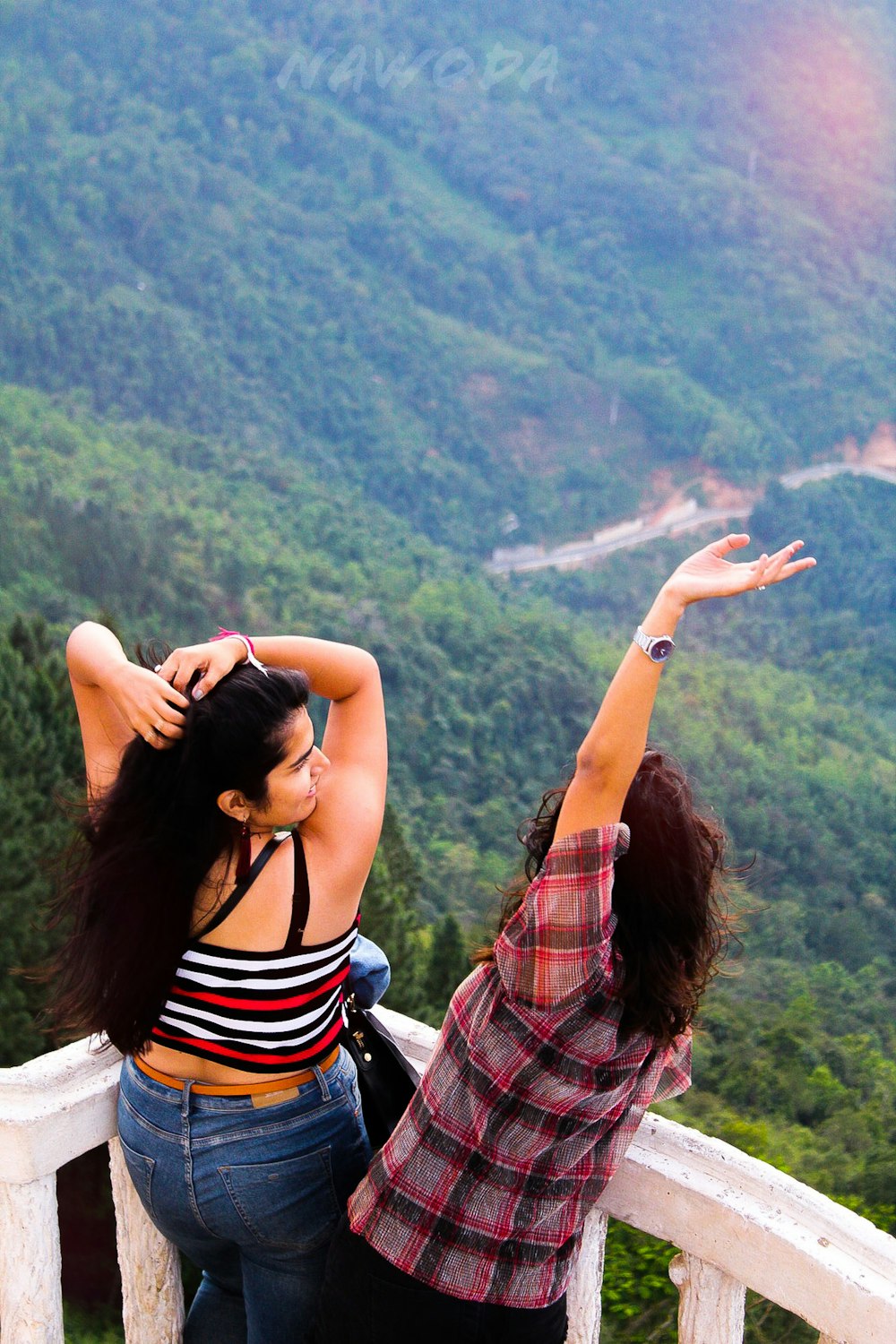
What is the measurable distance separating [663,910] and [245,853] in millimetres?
501

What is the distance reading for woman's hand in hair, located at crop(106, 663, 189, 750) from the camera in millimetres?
1484

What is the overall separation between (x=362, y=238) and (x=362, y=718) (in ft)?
202

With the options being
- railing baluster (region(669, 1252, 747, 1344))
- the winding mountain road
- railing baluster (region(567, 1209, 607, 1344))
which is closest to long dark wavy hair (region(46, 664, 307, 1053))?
railing baluster (region(567, 1209, 607, 1344))

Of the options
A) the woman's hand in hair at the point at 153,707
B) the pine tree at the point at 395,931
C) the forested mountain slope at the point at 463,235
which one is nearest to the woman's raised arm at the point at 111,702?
the woman's hand in hair at the point at 153,707

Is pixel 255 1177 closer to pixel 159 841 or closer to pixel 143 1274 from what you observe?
pixel 143 1274

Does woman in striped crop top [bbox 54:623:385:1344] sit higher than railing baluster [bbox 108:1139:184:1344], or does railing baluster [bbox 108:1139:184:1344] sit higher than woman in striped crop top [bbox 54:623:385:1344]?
woman in striped crop top [bbox 54:623:385:1344]

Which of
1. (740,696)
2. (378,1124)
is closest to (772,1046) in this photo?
(378,1124)

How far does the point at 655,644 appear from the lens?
1319mm

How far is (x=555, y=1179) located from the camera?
135cm

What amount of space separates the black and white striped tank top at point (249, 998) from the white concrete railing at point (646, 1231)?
6.7 inches

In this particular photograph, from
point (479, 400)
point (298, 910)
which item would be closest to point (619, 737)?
point (298, 910)

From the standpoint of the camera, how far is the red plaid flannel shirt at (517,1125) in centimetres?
129

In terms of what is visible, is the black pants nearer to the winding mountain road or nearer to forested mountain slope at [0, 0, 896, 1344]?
forested mountain slope at [0, 0, 896, 1344]

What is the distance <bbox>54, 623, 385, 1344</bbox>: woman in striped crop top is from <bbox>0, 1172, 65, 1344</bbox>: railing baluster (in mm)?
115
